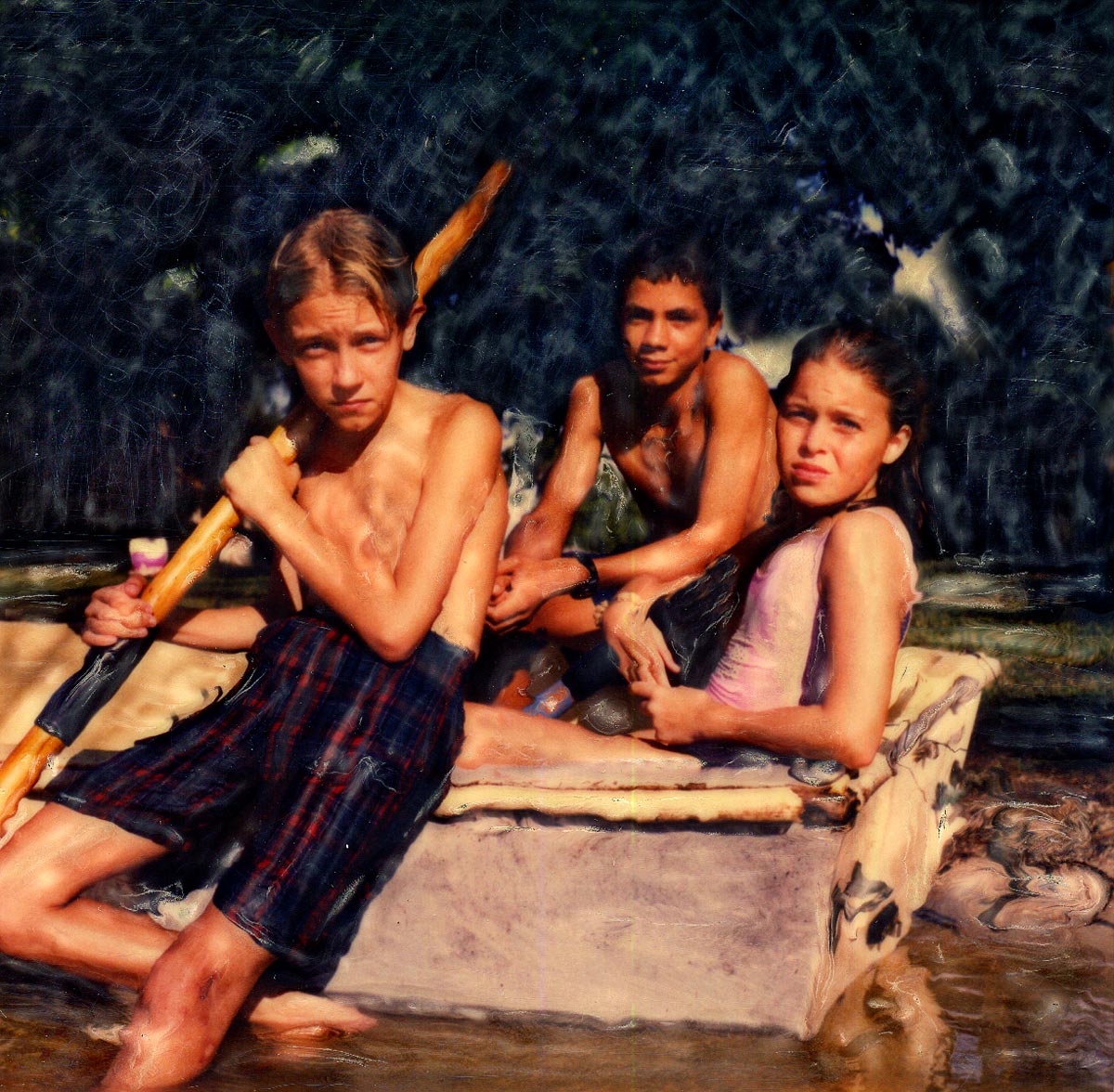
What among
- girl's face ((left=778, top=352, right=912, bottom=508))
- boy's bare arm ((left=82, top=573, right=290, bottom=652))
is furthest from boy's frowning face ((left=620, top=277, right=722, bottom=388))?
boy's bare arm ((left=82, top=573, right=290, bottom=652))

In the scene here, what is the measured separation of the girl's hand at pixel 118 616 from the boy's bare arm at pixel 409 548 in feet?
A: 1.07

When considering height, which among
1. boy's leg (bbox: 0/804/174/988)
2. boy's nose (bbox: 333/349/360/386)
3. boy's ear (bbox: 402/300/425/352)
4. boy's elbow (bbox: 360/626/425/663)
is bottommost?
boy's leg (bbox: 0/804/174/988)

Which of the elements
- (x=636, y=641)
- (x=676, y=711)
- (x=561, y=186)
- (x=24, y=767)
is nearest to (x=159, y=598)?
(x=24, y=767)

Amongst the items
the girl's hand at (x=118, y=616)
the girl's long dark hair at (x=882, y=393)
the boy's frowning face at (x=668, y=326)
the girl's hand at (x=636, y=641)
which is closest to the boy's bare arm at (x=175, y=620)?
the girl's hand at (x=118, y=616)

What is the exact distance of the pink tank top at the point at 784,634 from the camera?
2.72 m

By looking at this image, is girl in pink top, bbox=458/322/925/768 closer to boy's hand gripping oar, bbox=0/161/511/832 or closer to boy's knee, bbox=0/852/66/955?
boy's hand gripping oar, bbox=0/161/511/832

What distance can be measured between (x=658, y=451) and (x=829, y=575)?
477mm

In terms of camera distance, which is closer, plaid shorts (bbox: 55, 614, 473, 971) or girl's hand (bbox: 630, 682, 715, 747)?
plaid shorts (bbox: 55, 614, 473, 971)

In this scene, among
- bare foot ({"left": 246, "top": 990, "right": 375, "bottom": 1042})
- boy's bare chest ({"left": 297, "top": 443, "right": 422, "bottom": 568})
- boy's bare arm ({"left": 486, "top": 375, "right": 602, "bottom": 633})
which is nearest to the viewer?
bare foot ({"left": 246, "top": 990, "right": 375, "bottom": 1042})

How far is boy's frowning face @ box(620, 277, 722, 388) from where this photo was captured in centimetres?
285

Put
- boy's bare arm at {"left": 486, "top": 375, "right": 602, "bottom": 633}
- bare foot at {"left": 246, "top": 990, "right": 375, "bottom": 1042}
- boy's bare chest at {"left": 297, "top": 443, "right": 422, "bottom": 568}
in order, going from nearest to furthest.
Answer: bare foot at {"left": 246, "top": 990, "right": 375, "bottom": 1042}
boy's bare chest at {"left": 297, "top": 443, "right": 422, "bottom": 568}
boy's bare arm at {"left": 486, "top": 375, "right": 602, "bottom": 633}

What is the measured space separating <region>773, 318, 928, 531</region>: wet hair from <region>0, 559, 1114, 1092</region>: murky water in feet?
1.09

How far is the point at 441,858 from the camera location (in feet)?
8.83

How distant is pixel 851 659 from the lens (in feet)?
8.80
